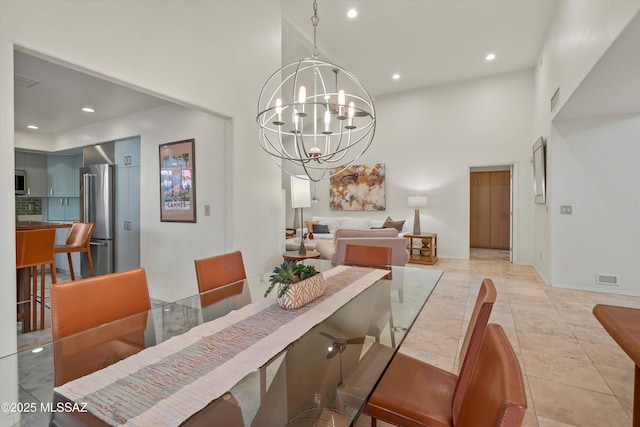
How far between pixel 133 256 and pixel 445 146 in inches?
252

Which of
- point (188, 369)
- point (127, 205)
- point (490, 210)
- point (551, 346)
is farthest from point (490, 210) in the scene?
point (188, 369)

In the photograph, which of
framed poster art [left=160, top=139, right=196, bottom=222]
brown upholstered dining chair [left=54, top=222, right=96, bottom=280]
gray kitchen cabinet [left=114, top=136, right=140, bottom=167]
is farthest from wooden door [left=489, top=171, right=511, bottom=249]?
brown upholstered dining chair [left=54, top=222, right=96, bottom=280]

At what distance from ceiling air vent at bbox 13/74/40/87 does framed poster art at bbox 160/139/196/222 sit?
1.37 m

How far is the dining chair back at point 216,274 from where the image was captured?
5.95 feet

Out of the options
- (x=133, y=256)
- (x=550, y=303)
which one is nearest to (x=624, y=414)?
(x=550, y=303)

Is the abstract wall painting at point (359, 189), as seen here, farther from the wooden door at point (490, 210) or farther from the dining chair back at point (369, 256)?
the dining chair back at point (369, 256)

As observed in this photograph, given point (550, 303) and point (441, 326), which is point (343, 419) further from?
point (550, 303)

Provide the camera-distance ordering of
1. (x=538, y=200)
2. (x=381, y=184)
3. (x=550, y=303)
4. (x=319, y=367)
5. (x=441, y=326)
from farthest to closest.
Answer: (x=381, y=184)
(x=538, y=200)
(x=550, y=303)
(x=441, y=326)
(x=319, y=367)

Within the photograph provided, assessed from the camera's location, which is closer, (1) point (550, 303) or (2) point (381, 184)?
(1) point (550, 303)

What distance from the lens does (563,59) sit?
3.72m

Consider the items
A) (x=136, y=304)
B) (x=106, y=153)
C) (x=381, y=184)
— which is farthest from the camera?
(x=381, y=184)

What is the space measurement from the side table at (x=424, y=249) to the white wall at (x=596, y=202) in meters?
2.20

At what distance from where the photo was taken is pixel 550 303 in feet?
11.8

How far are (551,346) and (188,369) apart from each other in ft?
9.60
